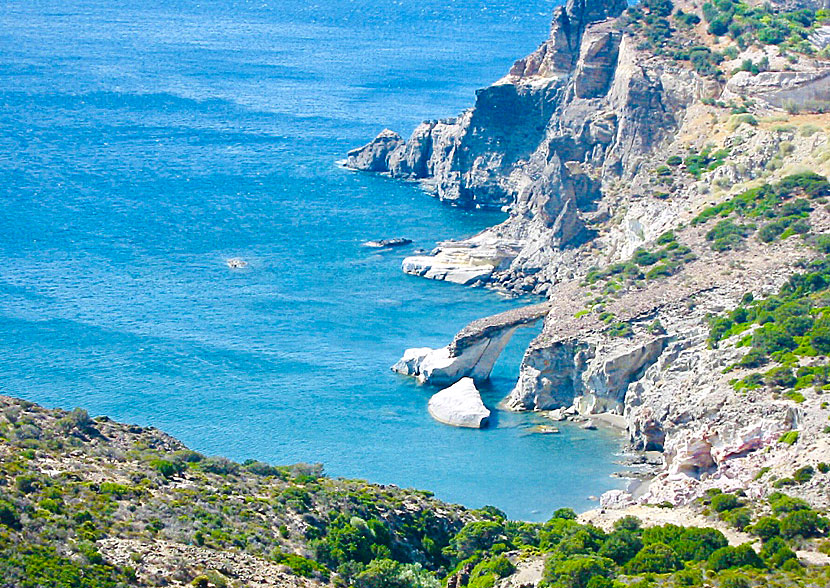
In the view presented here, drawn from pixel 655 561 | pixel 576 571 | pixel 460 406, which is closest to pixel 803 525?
pixel 655 561

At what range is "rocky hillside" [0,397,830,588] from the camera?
63.4 metres

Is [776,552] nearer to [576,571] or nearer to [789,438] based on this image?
[576,571]

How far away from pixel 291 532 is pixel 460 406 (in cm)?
4436

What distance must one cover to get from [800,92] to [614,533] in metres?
76.2

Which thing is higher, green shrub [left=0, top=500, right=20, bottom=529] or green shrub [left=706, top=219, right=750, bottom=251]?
green shrub [left=706, top=219, right=750, bottom=251]

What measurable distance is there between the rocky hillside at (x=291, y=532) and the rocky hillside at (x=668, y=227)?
1008cm

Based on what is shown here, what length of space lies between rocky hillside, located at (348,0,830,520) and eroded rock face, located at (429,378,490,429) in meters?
3.40

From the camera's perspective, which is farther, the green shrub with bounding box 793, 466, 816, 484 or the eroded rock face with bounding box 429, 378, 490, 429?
the eroded rock face with bounding box 429, 378, 490, 429

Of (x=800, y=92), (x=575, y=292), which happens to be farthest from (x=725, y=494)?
(x=800, y=92)

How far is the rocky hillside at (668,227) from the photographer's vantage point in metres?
97.6

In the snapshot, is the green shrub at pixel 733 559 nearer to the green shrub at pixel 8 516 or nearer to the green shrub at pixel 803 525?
the green shrub at pixel 803 525

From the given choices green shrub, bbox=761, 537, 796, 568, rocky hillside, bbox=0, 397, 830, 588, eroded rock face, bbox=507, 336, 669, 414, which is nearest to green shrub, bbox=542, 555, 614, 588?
rocky hillside, bbox=0, 397, 830, 588

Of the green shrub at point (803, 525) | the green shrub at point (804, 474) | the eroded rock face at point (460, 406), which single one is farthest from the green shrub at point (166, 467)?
the eroded rock face at point (460, 406)

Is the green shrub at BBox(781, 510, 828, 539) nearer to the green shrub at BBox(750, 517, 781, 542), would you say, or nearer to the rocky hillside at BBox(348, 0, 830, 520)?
the green shrub at BBox(750, 517, 781, 542)
